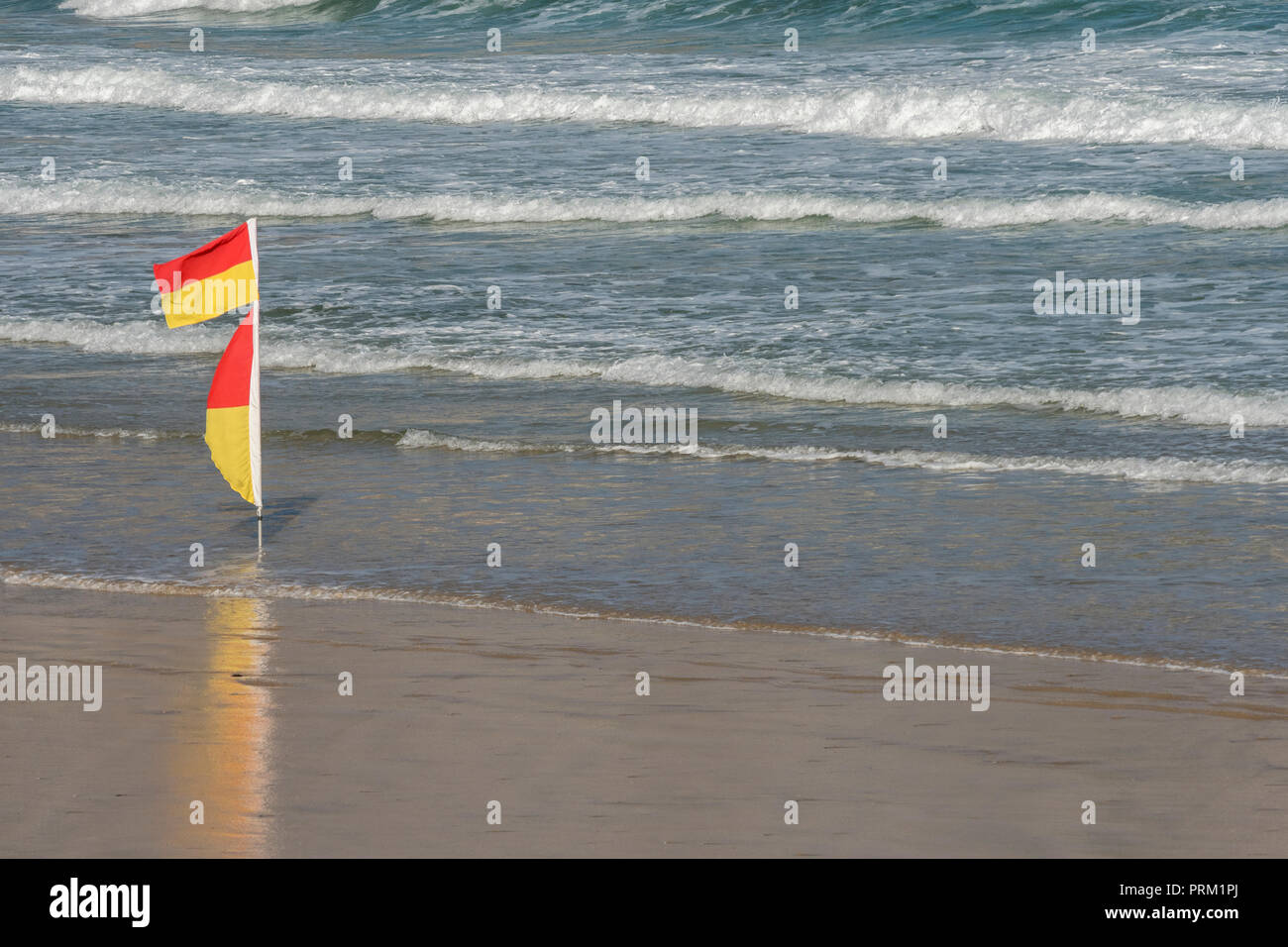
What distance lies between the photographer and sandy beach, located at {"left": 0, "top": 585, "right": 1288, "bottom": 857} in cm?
502

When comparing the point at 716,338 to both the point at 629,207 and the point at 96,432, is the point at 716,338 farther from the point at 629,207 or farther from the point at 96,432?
the point at 629,207

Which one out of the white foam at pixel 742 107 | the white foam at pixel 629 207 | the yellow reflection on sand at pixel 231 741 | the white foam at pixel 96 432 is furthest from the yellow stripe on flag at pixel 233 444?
the white foam at pixel 742 107

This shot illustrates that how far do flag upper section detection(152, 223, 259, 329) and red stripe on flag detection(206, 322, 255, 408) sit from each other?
348 mm

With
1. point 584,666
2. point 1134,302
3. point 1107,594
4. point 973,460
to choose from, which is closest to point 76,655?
point 584,666

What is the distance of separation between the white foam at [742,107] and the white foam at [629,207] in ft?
14.8

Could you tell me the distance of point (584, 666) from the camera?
664 cm

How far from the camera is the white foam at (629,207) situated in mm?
17062

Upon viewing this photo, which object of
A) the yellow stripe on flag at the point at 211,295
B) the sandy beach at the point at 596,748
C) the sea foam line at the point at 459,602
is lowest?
the sandy beach at the point at 596,748

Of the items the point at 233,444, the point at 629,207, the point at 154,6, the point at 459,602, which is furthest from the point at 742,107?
the point at 154,6

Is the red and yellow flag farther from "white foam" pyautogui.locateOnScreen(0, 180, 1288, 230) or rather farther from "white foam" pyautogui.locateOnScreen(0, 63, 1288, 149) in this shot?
"white foam" pyautogui.locateOnScreen(0, 63, 1288, 149)

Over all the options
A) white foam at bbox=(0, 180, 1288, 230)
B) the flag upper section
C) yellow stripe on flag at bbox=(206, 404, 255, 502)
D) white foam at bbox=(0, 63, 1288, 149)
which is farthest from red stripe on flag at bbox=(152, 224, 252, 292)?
white foam at bbox=(0, 63, 1288, 149)

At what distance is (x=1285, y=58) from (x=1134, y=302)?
13.4 m

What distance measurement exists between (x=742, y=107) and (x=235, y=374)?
1730 cm

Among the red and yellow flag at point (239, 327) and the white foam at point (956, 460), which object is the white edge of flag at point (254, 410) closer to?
the red and yellow flag at point (239, 327)
